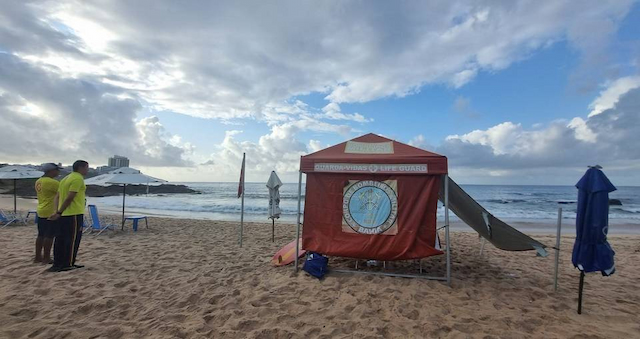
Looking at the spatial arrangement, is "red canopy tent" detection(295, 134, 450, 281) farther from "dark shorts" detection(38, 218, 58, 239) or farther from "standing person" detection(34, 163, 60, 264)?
"standing person" detection(34, 163, 60, 264)

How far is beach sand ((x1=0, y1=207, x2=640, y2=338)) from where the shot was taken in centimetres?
348

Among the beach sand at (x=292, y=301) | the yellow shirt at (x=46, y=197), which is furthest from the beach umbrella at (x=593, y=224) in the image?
the yellow shirt at (x=46, y=197)

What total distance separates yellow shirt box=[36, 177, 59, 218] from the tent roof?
438 cm

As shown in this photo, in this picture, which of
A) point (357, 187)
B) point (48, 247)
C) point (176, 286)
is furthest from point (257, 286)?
point (48, 247)

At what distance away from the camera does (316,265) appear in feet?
17.3

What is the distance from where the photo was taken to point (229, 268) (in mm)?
5805

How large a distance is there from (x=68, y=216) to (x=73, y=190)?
1.41ft

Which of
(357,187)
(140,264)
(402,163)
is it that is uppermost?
(402,163)

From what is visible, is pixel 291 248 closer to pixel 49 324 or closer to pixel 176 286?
pixel 176 286

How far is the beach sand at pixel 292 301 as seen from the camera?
348 cm

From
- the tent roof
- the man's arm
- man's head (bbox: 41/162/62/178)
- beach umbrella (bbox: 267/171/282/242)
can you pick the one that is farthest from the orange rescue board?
man's head (bbox: 41/162/62/178)

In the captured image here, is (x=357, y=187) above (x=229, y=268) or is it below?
above

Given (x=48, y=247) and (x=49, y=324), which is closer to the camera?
(x=49, y=324)

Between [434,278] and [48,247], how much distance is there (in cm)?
645
